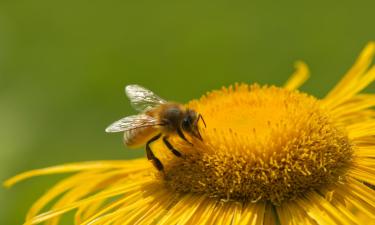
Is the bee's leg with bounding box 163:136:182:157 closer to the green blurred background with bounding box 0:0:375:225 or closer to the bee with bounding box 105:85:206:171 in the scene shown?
the bee with bounding box 105:85:206:171

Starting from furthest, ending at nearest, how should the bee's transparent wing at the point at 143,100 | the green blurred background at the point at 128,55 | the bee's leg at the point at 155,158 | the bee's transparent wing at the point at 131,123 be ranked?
the green blurred background at the point at 128,55 → the bee's transparent wing at the point at 143,100 → the bee's leg at the point at 155,158 → the bee's transparent wing at the point at 131,123

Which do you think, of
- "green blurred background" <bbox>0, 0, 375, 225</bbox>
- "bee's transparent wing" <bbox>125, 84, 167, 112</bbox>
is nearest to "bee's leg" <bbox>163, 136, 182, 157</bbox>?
"bee's transparent wing" <bbox>125, 84, 167, 112</bbox>

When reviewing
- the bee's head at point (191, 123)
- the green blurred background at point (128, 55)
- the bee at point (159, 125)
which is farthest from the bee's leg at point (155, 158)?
the green blurred background at point (128, 55)

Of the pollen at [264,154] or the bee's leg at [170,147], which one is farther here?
the bee's leg at [170,147]

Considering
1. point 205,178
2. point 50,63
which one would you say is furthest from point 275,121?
point 50,63

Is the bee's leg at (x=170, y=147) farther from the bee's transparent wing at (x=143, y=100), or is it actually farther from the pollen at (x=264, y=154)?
the bee's transparent wing at (x=143, y=100)

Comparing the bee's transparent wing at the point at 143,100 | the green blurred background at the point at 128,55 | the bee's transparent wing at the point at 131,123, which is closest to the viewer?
the bee's transparent wing at the point at 131,123

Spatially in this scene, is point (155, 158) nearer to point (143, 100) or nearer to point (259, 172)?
point (143, 100)
